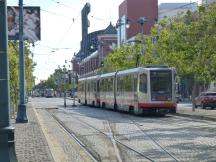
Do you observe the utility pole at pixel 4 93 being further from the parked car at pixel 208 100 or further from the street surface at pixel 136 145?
the parked car at pixel 208 100

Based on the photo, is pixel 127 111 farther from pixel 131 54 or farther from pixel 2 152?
pixel 2 152

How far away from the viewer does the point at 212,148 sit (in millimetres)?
17562

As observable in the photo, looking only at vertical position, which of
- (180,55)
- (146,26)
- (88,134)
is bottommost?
(88,134)

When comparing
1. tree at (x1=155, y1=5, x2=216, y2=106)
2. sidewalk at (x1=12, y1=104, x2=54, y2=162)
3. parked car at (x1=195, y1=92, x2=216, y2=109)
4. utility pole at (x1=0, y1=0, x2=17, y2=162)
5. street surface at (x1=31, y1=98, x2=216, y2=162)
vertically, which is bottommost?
street surface at (x1=31, y1=98, x2=216, y2=162)

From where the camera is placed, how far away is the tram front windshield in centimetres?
3812

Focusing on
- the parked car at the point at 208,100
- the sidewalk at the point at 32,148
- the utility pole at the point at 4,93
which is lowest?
the sidewalk at the point at 32,148

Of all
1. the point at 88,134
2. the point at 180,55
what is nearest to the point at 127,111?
the point at 180,55

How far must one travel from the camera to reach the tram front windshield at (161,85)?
38.1 meters

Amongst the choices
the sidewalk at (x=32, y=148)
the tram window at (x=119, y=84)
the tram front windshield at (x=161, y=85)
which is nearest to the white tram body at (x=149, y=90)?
the tram front windshield at (x=161, y=85)

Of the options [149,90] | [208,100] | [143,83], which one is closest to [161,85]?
[149,90]

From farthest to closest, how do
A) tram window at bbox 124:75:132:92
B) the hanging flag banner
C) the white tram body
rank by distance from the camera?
1. tram window at bbox 124:75:132:92
2. the white tram body
3. the hanging flag banner

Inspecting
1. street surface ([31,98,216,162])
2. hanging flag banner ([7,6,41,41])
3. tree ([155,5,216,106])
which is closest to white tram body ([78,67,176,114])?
tree ([155,5,216,106])

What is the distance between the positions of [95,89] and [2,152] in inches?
1853

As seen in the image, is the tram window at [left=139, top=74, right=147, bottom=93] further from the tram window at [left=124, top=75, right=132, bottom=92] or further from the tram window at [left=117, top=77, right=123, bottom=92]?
the tram window at [left=117, top=77, right=123, bottom=92]
